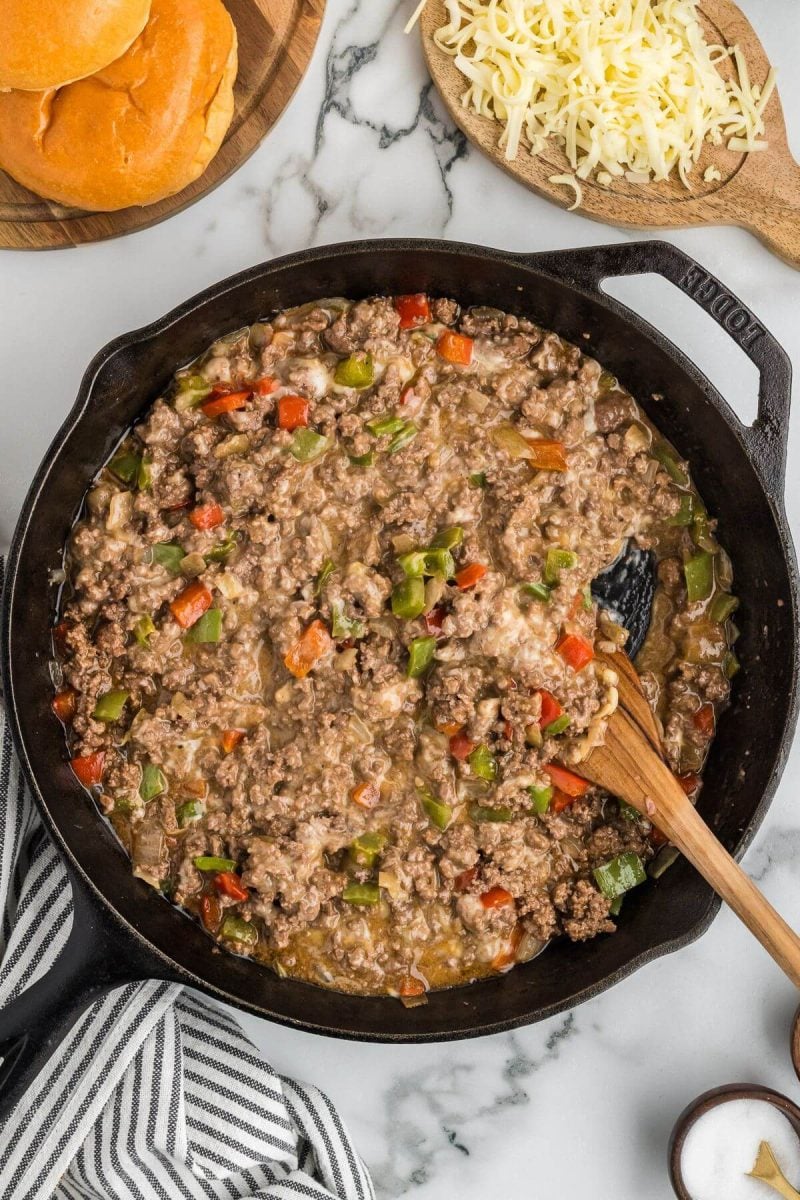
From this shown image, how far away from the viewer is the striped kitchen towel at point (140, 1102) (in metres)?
4.20

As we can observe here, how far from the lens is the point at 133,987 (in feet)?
14.4

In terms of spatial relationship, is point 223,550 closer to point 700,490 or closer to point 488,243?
point 488,243

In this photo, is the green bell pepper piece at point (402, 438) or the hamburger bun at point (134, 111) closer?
the hamburger bun at point (134, 111)

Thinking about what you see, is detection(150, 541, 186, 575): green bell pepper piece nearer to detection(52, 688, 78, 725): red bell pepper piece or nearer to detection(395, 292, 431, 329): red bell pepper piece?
detection(52, 688, 78, 725): red bell pepper piece

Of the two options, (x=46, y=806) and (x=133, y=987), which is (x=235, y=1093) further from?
(x=46, y=806)

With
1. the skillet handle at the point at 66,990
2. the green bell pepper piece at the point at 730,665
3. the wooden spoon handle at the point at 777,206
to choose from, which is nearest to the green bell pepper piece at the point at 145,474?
the skillet handle at the point at 66,990

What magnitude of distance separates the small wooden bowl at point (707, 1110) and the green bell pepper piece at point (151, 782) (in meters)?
2.43

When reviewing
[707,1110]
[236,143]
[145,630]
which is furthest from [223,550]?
[707,1110]

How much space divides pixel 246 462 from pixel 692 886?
2.29 m

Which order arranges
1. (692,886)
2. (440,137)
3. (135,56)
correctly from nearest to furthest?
(135,56) < (692,886) < (440,137)

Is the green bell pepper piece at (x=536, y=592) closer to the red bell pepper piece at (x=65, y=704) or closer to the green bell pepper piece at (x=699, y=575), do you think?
the green bell pepper piece at (x=699, y=575)

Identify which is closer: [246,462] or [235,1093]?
[246,462]

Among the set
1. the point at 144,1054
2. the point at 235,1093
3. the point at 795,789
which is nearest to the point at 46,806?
the point at 144,1054

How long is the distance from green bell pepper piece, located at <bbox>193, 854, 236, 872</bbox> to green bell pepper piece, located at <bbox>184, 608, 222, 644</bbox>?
81cm
